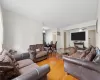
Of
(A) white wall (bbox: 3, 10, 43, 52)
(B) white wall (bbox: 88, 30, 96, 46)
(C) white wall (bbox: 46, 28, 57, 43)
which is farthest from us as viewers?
(C) white wall (bbox: 46, 28, 57, 43)

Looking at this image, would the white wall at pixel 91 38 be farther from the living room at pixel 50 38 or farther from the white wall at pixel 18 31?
the white wall at pixel 18 31

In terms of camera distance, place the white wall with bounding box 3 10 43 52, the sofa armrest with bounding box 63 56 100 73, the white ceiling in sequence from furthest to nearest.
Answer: the white wall with bounding box 3 10 43 52
the white ceiling
the sofa armrest with bounding box 63 56 100 73

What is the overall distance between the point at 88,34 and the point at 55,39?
3.28 metres

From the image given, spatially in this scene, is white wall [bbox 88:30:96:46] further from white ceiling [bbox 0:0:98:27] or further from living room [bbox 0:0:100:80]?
white ceiling [bbox 0:0:98:27]

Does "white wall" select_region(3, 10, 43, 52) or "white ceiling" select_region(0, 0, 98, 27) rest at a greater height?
"white ceiling" select_region(0, 0, 98, 27)

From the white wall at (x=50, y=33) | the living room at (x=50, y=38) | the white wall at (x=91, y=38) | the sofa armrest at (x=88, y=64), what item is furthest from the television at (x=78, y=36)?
the sofa armrest at (x=88, y=64)

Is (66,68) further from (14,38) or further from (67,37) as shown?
(67,37)

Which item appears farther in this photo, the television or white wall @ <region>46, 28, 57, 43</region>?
white wall @ <region>46, 28, 57, 43</region>

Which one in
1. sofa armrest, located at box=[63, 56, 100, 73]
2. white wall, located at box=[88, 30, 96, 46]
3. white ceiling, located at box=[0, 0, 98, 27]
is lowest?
sofa armrest, located at box=[63, 56, 100, 73]

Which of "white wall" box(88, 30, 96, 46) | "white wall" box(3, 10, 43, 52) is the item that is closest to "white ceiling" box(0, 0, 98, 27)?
"white wall" box(3, 10, 43, 52)

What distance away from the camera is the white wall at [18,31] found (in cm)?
383

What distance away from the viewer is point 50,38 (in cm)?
912

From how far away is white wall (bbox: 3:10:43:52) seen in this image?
151 inches

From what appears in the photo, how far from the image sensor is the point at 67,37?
804 centimetres
